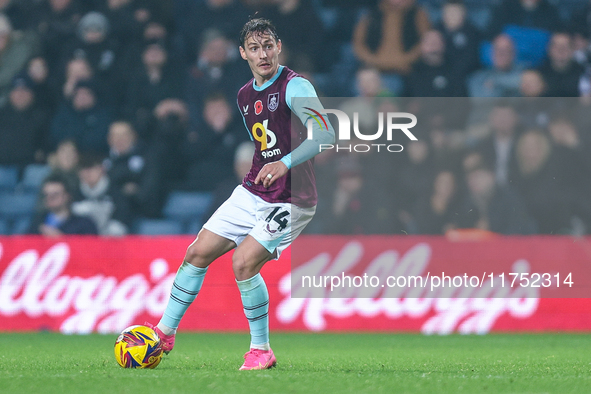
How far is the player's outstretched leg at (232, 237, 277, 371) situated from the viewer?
193 inches

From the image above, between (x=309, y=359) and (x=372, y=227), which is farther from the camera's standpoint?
(x=372, y=227)

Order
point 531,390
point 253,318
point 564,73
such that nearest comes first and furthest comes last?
point 531,390
point 253,318
point 564,73

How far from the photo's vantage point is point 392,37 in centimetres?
1055

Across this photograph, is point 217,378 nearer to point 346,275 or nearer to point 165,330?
point 165,330

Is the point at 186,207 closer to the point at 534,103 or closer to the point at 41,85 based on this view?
the point at 41,85

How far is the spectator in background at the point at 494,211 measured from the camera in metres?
8.62

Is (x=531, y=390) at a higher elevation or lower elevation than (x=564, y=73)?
lower

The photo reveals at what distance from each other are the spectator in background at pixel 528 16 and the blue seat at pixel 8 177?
617 cm

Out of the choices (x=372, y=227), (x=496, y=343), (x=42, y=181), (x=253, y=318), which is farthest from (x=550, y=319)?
(x=42, y=181)

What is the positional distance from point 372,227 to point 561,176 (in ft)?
6.58

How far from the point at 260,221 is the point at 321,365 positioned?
1030mm

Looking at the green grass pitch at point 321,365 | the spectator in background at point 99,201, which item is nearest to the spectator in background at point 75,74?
the spectator in background at point 99,201

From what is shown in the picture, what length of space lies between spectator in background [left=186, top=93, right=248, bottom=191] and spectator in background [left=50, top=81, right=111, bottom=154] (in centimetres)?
123

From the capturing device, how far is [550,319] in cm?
841
